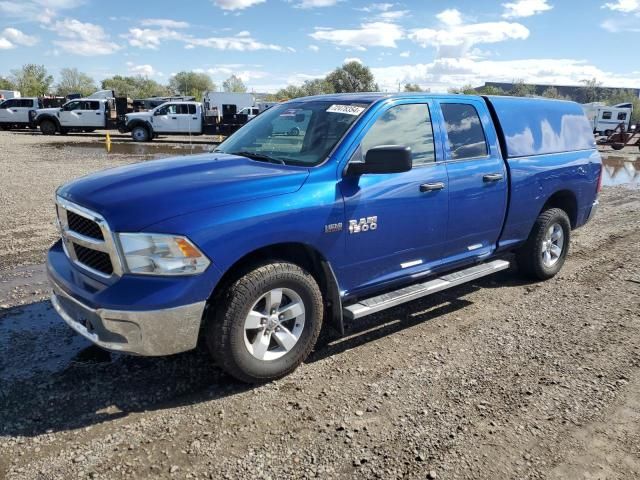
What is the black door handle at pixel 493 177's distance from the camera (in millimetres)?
4559

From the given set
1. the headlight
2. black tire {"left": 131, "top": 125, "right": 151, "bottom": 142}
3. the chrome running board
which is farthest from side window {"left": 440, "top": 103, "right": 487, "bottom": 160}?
black tire {"left": 131, "top": 125, "right": 151, "bottom": 142}

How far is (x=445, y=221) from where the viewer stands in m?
4.26

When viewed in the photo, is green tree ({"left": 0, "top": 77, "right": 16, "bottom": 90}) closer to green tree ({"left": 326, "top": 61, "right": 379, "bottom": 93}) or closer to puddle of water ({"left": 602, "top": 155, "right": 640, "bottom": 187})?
green tree ({"left": 326, "top": 61, "right": 379, "bottom": 93})

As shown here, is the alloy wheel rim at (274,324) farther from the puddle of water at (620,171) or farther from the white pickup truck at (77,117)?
the white pickup truck at (77,117)

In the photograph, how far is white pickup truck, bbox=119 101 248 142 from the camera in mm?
25438

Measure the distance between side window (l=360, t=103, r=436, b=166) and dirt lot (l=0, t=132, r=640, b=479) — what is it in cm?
154

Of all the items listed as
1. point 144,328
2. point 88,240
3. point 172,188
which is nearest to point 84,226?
point 88,240

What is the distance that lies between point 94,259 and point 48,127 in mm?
29246

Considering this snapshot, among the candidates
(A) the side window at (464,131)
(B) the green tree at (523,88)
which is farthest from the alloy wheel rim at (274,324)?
(B) the green tree at (523,88)

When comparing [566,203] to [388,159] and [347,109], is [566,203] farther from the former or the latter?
Answer: [388,159]

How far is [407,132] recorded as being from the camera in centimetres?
411

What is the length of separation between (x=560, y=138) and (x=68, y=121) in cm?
2833

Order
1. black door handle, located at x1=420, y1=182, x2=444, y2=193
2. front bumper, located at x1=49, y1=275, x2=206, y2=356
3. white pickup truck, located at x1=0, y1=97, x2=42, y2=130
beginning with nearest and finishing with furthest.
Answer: front bumper, located at x1=49, y1=275, x2=206, y2=356, black door handle, located at x1=420, y1=182, x2=444, y2=193, white pickup truck, located at x1=0, y1=97, x2=42, y2=130

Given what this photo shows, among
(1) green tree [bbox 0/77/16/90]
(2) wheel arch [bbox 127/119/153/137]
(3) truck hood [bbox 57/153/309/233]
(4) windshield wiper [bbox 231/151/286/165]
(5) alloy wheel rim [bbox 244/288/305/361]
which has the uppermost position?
(1) green tree [bbox 0/77/16/90]
